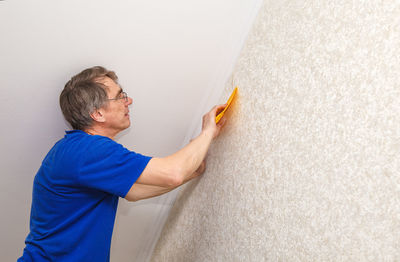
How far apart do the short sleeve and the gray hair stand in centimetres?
24

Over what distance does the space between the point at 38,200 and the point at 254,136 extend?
36.6 inches

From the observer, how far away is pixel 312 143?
100cm

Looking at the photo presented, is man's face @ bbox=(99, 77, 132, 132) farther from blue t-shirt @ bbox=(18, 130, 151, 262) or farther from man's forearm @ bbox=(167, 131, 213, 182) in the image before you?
man's forearm @ bbox=(167, 131, 213, 182)

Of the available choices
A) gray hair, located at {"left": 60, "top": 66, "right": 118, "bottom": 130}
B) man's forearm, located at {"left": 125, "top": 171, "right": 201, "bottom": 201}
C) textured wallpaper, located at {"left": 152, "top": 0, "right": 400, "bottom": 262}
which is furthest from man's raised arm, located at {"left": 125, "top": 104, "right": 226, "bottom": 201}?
gray hair, located at {"left": 60, "top": 66, "right": 118, "bottom": 130}

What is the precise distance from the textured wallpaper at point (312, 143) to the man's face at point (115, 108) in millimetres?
428

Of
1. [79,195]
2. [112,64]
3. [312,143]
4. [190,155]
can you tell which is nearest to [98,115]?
[112,64]

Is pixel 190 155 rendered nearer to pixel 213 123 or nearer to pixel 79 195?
pixel 213 123

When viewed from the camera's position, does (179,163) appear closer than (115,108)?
Yes

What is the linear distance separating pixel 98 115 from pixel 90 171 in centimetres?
30

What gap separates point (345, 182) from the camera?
2.90ft

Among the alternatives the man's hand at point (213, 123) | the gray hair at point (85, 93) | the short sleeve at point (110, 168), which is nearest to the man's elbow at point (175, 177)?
the short sleeve at point (110, 168)

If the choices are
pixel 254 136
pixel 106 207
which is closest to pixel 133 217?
pixel 106 207

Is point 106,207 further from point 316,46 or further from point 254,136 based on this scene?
point 316,46

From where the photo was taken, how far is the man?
1254mm
